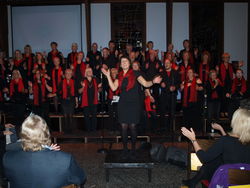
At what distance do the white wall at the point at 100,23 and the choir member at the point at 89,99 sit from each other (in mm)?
3000

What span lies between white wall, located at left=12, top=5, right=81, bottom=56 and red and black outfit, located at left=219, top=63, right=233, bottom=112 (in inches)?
169

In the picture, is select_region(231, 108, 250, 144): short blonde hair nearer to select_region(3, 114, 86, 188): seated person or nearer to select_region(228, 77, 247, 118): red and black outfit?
select_region(3, 114, 86, 188): seated person

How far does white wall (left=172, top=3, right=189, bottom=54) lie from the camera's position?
9.41 metres

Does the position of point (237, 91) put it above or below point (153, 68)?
below

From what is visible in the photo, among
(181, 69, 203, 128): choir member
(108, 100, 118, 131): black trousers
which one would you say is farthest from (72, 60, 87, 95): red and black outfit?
(181, 69, 203, 128): choir member

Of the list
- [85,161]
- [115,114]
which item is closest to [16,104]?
[115,114]

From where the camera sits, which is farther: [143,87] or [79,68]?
[79,68]

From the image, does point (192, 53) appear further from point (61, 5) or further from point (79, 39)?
point (61, 5)

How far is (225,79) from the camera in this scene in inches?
285

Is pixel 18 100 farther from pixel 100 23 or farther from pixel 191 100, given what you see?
pixel 191 100

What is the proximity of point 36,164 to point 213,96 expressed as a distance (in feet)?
16.5

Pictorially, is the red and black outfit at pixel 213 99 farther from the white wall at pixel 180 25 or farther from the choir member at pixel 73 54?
the choir member at pixel 73 54

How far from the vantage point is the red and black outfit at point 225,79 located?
7.06 metres

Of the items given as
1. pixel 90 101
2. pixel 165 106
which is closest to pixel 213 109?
pixel 165 106
